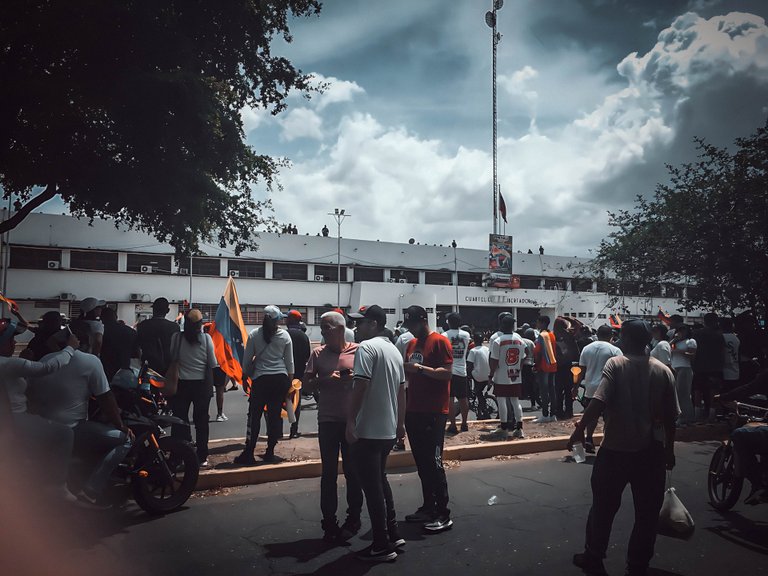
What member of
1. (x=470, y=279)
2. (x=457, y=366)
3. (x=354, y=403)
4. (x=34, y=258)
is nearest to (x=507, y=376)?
(x=457, y=366)

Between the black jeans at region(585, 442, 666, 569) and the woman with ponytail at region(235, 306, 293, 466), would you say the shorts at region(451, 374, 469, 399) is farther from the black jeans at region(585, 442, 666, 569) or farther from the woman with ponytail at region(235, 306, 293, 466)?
the black jeans at region(585, 442, 666, 569)

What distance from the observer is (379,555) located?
13.5 feet

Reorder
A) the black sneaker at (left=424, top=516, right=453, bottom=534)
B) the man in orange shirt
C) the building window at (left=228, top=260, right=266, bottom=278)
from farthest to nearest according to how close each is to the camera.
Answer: the building window at (left=228, top=260, right=266, bottom=278), the man in orange shirt, the black sneaker at (left=424, top=516, right=453, bottom=534)

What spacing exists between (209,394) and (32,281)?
33498 mm

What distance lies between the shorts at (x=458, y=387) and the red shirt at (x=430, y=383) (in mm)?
3893

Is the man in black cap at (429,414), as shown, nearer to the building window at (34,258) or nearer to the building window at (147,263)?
the building window at (147,263)

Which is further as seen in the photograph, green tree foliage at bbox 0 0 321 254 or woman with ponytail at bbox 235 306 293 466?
green tree foliage at bbox 0 0 321 254

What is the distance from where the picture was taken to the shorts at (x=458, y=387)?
354 inches

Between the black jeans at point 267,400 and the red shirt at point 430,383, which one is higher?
the red shirt at point 430,383

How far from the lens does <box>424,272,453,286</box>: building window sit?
4947 centimetres

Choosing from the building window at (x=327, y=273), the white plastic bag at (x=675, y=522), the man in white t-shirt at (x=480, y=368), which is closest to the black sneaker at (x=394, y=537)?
the white plastic bag at (x=675, y=522)

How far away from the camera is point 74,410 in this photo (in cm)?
485

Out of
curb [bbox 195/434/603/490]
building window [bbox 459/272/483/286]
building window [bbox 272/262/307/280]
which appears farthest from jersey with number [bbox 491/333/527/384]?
building window [bbox 459/272/483/286]

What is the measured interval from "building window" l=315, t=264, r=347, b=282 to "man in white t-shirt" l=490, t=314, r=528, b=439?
117ft
